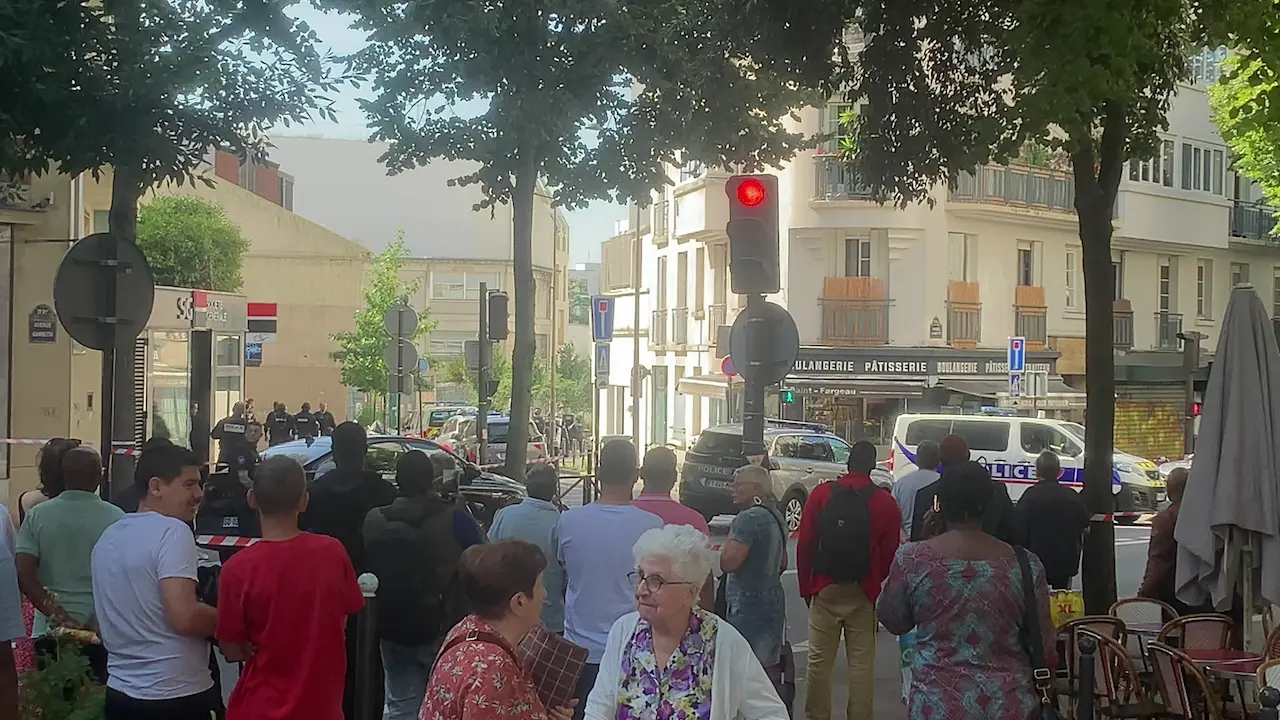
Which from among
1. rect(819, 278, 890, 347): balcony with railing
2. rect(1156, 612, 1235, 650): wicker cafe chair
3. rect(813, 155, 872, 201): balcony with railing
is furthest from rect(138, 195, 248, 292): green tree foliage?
rect(1156, 612, 1235, 650): wicker cafe chair

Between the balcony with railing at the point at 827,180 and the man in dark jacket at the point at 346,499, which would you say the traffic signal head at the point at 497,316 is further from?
the balcony with railing at the point at 827,180

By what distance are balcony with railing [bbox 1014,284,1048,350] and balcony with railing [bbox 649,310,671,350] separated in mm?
11509

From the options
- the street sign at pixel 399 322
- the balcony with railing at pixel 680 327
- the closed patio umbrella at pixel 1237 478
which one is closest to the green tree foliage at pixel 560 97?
the street sign at pixel 399 322

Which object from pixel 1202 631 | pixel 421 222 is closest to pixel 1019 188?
pixel 1202 631

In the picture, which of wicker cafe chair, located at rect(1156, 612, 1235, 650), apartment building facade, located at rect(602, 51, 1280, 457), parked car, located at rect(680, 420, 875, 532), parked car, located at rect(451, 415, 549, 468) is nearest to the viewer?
wicker cafe chair, located at rect(1156, 612, 1235, 650)

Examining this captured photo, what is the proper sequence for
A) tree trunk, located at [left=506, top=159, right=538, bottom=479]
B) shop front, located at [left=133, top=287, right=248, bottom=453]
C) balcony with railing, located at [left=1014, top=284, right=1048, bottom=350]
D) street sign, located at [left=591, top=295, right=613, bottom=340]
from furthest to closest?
balcony with railing, located at [left=1014, top=284, right=1048, bottom=350] → street sign, located at [left=591, top=295, right=613, bottom=340] → shop front, located at [left=133, top=287, right=248, bottom=453] → tree trunk, located at [left=506, top=159, right=538, bottom=479]

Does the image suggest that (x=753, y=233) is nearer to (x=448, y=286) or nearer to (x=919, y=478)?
(x=919, y=478)

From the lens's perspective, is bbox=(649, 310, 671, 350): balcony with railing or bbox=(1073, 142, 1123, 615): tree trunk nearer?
bbox=(1073, 142, 1123, 615): tree trunk

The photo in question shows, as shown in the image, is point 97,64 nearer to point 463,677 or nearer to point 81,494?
point 81,494

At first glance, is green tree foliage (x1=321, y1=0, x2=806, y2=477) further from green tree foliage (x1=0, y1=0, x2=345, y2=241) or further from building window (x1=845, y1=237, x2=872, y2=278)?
building window (x1=845, y1=237, x2=872, y2=278)

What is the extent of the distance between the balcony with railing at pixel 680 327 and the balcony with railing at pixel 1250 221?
16565 mm

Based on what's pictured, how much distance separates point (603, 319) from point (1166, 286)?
20.1 m

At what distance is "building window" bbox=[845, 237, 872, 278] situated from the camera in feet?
122

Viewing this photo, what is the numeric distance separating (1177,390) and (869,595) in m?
37.0
